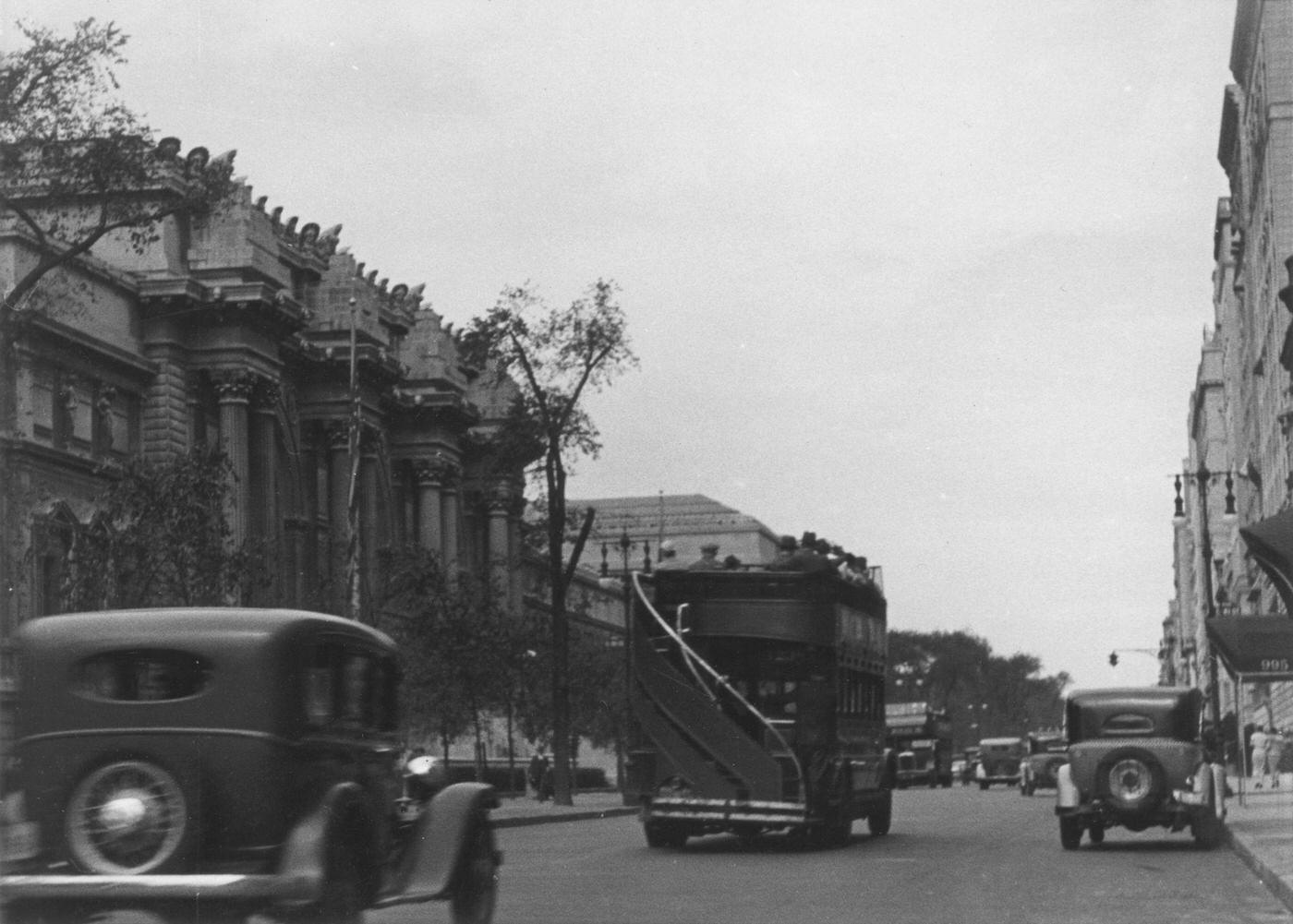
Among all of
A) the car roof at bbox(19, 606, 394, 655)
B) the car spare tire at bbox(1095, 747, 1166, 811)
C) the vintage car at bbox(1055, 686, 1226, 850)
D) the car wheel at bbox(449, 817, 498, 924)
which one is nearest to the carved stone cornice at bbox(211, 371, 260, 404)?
the vintage car at bbox(1055, 686, 1226, 850)

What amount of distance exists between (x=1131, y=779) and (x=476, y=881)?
1470 cm

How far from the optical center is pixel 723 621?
94.7 feet

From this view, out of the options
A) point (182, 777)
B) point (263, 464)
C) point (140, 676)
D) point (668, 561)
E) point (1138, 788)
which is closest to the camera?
point (182, 777)

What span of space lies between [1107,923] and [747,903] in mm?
3334

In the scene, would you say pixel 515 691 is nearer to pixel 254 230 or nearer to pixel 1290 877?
pixel 254 230

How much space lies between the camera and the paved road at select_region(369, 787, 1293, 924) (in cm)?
1841

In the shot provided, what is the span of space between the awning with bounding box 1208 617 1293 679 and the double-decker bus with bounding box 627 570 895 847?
23.1 ft

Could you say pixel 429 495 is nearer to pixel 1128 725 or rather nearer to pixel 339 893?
pixel 1128 725

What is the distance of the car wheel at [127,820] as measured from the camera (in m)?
13.0

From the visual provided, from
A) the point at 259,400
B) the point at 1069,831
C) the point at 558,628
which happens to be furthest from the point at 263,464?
the point at 1069,831

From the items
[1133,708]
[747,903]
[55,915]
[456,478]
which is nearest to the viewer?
[55,915]

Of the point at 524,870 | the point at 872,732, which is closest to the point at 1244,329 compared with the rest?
the point at 872,732

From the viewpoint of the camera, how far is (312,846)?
13.2 metres

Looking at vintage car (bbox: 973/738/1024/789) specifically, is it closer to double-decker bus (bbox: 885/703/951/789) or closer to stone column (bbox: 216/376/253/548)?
double-decker bus (bbox: 885/703/951/789)
